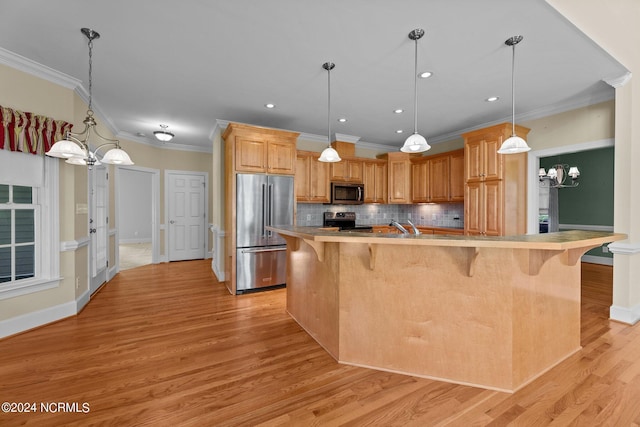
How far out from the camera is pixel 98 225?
4.44 meters

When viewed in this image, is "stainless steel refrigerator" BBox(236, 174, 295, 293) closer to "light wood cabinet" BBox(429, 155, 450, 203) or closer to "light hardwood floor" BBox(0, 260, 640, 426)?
"light hardwood floor" BBox(0, 260, 640, 426)

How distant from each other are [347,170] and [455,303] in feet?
12.8

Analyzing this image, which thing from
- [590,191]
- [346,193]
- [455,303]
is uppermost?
[590,191]

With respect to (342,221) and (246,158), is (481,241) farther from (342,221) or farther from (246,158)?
(342,221)

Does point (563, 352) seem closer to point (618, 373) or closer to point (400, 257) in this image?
point (618, 373)

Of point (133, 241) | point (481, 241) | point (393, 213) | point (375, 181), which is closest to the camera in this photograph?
point (481, 241)

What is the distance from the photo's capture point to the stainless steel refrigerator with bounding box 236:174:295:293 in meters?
4.18

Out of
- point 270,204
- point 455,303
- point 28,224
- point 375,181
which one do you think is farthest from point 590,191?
point 28,224

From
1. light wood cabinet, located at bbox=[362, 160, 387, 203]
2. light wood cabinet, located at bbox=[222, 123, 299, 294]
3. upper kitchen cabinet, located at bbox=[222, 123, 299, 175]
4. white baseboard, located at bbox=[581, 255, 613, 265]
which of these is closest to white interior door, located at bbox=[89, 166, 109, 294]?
light wood cabinet, located at bbox=[222, 123, 299, 294]

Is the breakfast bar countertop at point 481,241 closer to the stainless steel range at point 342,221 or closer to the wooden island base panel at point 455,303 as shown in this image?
the wooden island base panel at point 455,303

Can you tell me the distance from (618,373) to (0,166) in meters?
5.64

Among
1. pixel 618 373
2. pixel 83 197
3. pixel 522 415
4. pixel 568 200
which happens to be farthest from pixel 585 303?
pixel 83 197

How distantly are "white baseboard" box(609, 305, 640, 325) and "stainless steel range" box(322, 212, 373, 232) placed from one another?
3.43m

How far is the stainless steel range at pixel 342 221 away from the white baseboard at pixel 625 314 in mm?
3431
